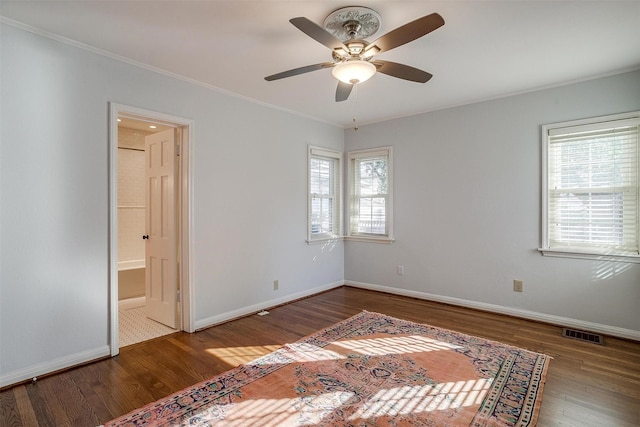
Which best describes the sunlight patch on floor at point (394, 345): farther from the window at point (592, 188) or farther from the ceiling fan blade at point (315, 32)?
the ceiling fan blade at point (315, 32)

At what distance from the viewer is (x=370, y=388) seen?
7.48 ft

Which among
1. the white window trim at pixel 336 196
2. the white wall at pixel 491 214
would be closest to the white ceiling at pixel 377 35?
the white wall at pixel 491 214

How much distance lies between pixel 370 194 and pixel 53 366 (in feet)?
13.5

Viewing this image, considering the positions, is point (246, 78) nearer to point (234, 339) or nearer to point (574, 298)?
point (234, 339)

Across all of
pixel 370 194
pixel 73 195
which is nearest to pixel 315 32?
pixel 73 195

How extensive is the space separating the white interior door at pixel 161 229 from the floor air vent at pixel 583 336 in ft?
13.1

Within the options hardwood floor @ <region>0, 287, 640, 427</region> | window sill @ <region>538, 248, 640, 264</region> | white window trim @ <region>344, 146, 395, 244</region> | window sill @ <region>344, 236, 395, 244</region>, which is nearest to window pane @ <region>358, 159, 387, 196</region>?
white window trim @ <region>344, 146, 395, 244</region>

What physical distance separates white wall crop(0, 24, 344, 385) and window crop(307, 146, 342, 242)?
1.27 meters

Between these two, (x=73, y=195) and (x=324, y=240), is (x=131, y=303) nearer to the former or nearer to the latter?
(x=73, y=195)

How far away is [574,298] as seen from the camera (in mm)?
3434

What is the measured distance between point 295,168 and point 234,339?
2.36m

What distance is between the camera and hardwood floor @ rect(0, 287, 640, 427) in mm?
2025

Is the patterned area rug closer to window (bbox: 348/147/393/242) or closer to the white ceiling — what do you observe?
window (bbox: 348/147/393/242)

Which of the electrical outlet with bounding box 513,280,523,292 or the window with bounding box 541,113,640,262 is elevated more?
the window with bounding box 541,113,640,262
